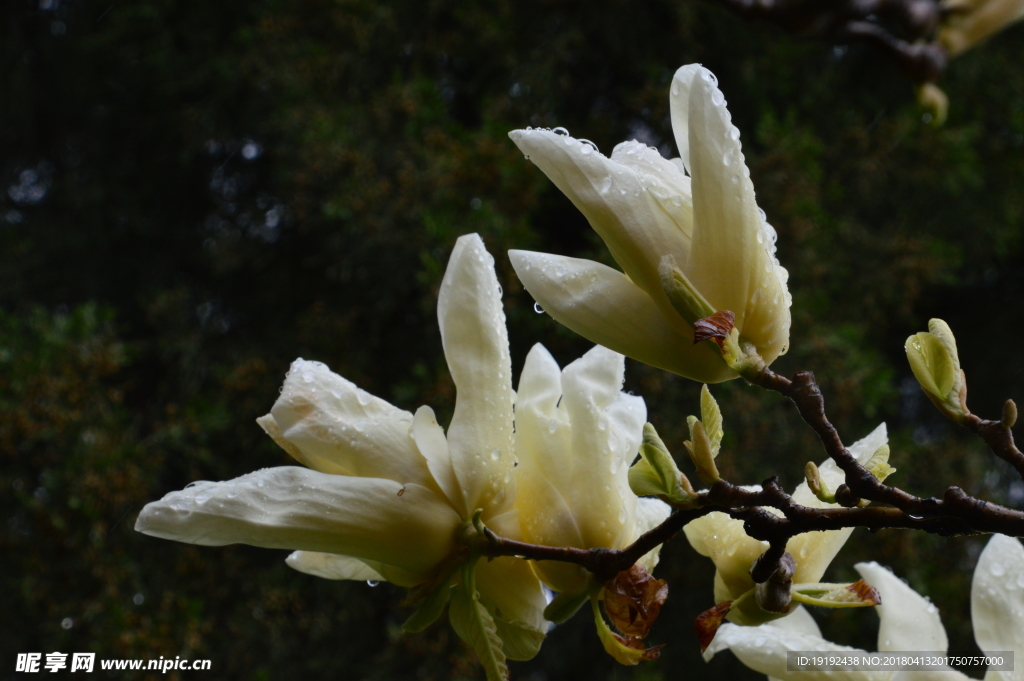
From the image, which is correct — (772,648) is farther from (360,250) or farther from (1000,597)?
(360,250)

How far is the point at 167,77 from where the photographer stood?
99.6 inches

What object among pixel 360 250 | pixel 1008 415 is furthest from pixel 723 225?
pixel 360 250

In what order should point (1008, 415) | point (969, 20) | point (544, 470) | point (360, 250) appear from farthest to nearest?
point (360, 250) → point (969, 20) → point (544, 470) → point (1008, 415)

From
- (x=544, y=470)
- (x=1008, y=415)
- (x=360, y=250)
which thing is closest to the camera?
(x=1008, y=415)

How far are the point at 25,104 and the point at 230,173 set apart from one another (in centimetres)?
69

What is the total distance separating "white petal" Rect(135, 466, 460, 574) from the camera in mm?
376

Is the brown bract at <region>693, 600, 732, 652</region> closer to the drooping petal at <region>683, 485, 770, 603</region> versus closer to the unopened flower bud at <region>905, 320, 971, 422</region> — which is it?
the drooping petal at <region>683, 485, 770, 603</region>

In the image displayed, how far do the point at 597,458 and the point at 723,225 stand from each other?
13 centimetres

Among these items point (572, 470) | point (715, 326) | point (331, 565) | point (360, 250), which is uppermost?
point (715, 326)

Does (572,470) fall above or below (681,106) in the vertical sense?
below

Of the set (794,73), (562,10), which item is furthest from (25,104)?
(794,73)

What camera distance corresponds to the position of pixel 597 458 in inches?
16.3

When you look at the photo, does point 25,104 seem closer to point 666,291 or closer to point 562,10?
point 562,10

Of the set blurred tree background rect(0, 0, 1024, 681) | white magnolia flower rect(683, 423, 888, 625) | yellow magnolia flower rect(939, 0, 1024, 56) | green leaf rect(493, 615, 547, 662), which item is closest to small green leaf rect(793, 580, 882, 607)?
white magnolia flower rect(683, 423, 888, 625)
